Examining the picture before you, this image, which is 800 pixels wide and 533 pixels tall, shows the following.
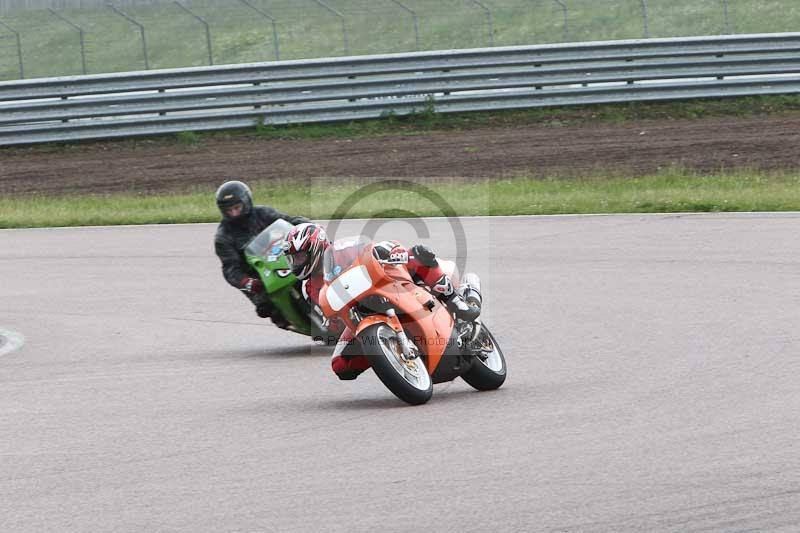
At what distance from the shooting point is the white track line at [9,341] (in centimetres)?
1148

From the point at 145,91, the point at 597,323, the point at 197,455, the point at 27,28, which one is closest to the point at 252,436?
the point at 197,455

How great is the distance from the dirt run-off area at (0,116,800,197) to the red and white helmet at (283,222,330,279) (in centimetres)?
1242

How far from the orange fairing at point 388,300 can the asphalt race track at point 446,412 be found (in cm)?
43

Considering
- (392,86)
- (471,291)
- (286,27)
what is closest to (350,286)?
(471,291)

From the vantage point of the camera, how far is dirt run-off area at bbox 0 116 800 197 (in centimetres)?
2186

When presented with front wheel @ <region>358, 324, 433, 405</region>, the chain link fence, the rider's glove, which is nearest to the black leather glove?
front wheel @ <region>358, 324, 433, 405</region>

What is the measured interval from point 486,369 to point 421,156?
49.1ft

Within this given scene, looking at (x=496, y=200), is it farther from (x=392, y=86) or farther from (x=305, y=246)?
(x=305, y=246)

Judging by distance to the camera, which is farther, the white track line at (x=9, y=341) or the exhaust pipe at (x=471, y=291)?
the white track line at (x=9, y=341)

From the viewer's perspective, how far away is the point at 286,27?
34.1 metres

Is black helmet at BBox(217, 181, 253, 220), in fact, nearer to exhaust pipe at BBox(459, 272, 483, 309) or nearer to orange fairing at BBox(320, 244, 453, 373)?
exhaust pipe at BBox(459, 272, 483, 309)

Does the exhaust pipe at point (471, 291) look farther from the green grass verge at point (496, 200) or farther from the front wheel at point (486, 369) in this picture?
the green grass verge at point (496, 200)

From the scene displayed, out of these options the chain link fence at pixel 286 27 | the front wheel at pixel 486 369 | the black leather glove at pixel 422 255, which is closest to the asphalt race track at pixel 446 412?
the front wheel at pixel 486 369

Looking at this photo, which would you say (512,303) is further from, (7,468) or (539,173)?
(539,173)
